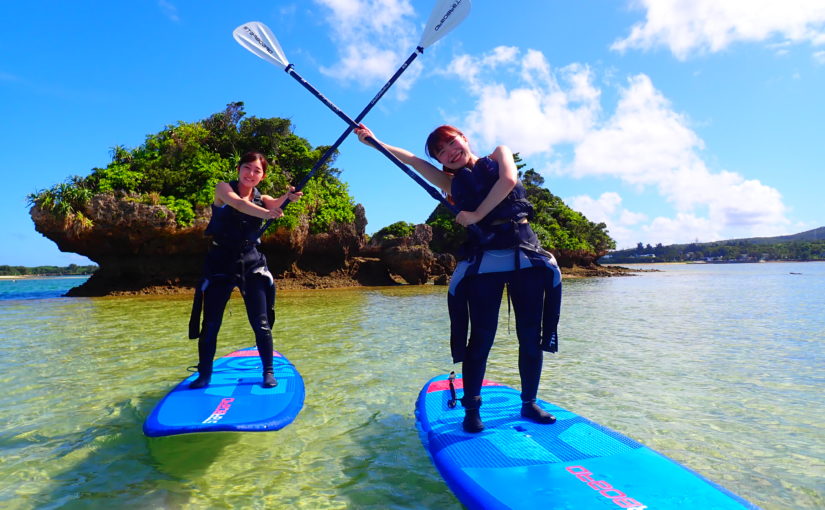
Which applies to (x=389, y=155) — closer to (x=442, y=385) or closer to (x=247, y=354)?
(x=442, y=385)

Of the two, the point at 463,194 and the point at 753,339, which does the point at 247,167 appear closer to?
the point at 463,194

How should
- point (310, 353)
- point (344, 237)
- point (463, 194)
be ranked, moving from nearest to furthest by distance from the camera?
point (463, 194)
point (310, 353)
point (344, 237)

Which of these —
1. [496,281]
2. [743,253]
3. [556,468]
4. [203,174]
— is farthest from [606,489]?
[743,253]

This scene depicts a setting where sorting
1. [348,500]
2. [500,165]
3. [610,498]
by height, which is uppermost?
[500,165]

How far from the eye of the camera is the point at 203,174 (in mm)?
20828

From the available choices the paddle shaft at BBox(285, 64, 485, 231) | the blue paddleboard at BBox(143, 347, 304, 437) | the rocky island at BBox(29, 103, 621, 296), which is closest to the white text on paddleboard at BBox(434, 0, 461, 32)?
the paddle shaft at BBox(285, 64, 485, 231)

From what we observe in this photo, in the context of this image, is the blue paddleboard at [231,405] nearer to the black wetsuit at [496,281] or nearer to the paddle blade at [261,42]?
the black wetsuit at [496,281]

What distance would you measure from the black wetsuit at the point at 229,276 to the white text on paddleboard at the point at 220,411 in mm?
650

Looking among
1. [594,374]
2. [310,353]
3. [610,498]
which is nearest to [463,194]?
[610,498]

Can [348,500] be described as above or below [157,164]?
below

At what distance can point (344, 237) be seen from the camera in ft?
79.8

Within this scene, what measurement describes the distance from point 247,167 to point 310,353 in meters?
3.42

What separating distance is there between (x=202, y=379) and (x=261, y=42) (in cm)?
360

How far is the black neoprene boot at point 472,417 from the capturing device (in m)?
3.05
